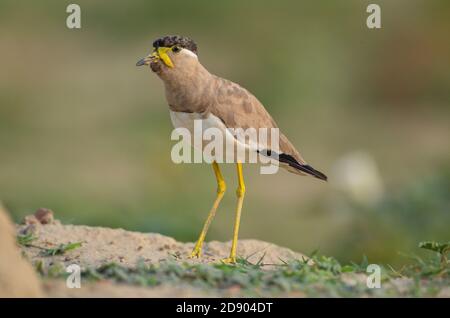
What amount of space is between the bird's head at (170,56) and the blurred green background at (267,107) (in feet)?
7.26

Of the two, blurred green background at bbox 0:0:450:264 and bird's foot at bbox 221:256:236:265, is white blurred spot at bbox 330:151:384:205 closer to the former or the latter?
blurred green background at bbox 0:0:450:264

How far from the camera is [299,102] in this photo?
48.3ft

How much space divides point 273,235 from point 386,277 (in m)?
5.17

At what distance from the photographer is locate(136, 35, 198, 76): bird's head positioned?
234 inches

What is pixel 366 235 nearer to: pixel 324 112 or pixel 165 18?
pixel 324 112

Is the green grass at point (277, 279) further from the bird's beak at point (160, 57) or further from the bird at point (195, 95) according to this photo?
the bird's beak at point (160, 57)

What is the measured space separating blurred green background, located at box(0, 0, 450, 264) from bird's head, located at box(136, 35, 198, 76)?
2.21 meters

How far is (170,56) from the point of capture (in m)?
5.98

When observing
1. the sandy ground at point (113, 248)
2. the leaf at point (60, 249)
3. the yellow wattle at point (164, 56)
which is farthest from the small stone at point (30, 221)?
the yellow wattle at point (164, 56)

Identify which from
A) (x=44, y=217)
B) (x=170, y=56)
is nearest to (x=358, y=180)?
(x=44, y=217)

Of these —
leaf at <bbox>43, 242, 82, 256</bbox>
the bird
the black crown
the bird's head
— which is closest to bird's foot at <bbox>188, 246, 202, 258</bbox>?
the bird
